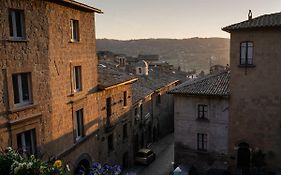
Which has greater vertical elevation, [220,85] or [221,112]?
[220,85]

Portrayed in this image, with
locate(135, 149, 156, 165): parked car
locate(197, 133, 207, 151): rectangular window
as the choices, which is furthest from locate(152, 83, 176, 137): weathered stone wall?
locate(197, 133, 207, 151): rectangular window

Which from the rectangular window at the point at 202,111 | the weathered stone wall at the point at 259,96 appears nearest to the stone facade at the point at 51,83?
the rectangular window at the point at 202,111

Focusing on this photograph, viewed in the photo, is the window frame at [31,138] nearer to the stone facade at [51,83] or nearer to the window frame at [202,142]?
the stone facade at [51,83]

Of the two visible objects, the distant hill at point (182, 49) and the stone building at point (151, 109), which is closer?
the stone building at point (151, 109)

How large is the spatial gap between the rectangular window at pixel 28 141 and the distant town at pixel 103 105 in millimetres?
48

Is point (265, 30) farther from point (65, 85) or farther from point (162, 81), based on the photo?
point (162, 81)

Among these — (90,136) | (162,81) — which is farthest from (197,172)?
(162,81)

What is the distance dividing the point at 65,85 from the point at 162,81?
27.6 meters

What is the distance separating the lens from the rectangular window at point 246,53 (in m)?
20.7

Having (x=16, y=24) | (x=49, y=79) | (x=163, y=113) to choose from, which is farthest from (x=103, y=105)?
(x=163, y=113)

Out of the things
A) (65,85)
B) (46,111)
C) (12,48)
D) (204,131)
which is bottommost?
(204,131)

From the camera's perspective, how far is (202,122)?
23.4 meters

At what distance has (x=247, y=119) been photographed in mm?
21594

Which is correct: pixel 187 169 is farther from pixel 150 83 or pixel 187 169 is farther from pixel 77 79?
pixel 150 83
